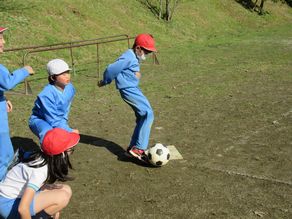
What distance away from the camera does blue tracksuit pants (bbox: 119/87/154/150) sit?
552 centimetres

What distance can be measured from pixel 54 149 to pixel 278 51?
47.0 ft

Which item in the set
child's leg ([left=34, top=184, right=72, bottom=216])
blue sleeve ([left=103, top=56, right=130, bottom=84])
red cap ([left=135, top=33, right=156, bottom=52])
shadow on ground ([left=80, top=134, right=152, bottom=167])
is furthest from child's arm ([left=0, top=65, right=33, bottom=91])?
shadow on ground ([left=80, top=134, right=152, bottom=167])

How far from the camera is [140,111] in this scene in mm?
5566

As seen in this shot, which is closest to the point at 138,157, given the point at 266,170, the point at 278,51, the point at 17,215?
the point at 266,170

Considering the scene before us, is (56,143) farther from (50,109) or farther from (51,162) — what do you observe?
(50,109)

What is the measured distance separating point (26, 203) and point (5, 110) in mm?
1182

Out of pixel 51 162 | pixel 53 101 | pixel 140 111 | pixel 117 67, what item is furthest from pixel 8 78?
pixel 140 111

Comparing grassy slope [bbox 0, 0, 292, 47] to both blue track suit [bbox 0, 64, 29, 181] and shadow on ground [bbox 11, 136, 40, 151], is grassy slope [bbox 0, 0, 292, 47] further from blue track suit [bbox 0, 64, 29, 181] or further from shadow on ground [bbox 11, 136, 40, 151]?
blue track suit [bbox 0, 64, 29, 181]

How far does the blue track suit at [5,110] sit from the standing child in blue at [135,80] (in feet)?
5.41

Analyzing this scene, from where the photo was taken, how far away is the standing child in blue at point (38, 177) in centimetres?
328

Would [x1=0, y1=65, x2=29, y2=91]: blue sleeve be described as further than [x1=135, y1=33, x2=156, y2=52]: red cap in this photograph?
No

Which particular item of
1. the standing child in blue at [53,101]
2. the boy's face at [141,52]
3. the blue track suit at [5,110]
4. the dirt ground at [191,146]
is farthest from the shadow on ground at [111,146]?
the blue track suit at [5,110]

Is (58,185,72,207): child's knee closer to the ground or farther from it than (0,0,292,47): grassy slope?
farther from it

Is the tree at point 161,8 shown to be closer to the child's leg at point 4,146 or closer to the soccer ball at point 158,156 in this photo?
the soccer ball at point 158,156
